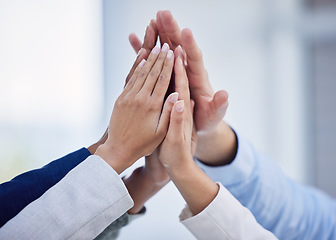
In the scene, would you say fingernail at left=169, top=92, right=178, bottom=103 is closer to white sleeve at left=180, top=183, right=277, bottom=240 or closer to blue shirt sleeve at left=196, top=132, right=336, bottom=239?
white sleeve at left=180, top=183, right=277, bottom=240

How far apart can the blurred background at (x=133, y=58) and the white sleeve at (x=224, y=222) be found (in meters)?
0.11

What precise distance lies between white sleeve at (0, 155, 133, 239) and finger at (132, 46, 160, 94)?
0.11 meters

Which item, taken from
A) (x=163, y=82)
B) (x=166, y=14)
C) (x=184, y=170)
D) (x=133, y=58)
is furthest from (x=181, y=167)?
(x=133, y=58)

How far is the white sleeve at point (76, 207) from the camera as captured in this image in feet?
1.16

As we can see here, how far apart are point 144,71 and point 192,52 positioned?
90 millimetres

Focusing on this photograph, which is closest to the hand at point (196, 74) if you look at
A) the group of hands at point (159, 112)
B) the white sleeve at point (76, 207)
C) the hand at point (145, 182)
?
the group of hands at point (159, 112)

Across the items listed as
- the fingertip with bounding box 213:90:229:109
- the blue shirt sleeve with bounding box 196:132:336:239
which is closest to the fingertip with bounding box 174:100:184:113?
the fingertip with bounding box 213:90:229:109

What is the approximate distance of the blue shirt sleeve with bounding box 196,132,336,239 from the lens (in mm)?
673

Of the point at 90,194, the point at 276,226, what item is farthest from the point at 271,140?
the point at 90,194

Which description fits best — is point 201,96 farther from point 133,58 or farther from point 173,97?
point 133,58

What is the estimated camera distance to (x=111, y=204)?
39cm

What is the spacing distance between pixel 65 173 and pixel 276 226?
1.46ft

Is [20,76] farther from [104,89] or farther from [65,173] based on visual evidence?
[65,173]

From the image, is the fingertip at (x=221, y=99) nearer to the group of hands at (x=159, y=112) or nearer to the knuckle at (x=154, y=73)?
the group of hands at (x=159, y=112)
